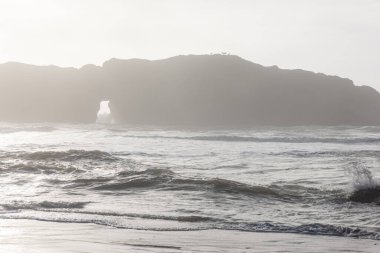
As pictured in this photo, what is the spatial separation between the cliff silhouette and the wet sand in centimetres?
5137

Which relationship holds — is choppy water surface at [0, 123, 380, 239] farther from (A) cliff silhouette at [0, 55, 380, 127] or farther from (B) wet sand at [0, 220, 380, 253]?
(A) cliff silhouette at [0, 55, 380, 127]

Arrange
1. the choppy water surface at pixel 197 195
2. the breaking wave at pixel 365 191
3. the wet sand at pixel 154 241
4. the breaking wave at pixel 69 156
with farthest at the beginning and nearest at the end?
the breaking wave at pixel 69 156, the breaking wave at pixel 365 191, the choppy water surface at pixel 197 195, the wet sand at pixel 154 241

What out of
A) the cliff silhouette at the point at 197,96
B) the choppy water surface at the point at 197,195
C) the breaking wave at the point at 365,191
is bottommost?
the choppy water surface at the point at 197,195

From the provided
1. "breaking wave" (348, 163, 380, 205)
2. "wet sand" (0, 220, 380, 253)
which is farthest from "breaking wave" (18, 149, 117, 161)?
"wet sand" (0, 220, 380, 253)

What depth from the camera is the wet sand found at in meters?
5.11

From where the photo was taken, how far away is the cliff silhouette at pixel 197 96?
5891 cm

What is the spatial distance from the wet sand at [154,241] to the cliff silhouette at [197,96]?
5137cm

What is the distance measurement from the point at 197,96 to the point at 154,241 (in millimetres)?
53954

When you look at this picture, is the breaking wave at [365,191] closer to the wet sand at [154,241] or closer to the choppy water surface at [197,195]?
the choppy water surface at [197,195]

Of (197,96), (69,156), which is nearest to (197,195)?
(69,156)

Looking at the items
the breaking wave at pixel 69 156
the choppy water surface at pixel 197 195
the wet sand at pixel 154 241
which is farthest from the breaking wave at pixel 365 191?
the breaking wave at pixel 69 156

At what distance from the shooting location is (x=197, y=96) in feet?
194

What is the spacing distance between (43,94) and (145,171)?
52057 millimetres

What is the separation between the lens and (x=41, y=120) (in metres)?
60.2
